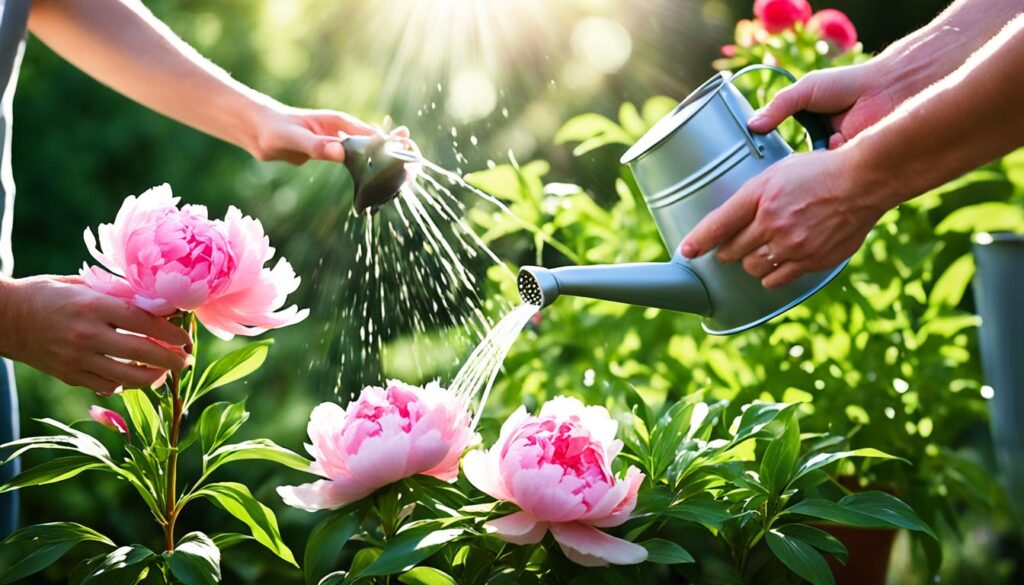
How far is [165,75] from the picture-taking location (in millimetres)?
1527

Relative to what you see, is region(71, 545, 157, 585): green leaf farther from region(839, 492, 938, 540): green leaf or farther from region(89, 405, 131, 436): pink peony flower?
region(839, 492, 938, 540): green leaf

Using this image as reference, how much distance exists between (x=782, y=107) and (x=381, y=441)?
24.3 inches

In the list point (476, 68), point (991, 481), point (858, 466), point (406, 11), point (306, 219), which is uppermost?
point (406, 11)

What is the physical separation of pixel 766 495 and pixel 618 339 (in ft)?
3.14

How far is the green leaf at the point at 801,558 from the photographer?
101 centimetres

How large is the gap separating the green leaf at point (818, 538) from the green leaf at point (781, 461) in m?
0.04

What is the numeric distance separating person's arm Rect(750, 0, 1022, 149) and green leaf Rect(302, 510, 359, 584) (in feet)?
2.17

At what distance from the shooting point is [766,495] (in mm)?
1094

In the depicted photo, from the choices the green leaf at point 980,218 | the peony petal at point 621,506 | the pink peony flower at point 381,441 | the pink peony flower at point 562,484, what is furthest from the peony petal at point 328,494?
the green leaf at point 980,218

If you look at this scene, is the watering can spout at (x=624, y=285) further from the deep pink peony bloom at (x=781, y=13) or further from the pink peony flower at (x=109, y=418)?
the deep pink peony bloom at (x=781, y=13)

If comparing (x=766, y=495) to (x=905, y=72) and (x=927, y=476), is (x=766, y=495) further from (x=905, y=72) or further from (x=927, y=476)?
(x=927, y=476)

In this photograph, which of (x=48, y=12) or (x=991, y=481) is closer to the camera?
(x=48, y=12)

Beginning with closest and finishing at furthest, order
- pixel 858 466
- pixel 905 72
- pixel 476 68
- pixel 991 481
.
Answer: pixel 905 72, pixel 858 466, pixel 991 481, pixel 476 68

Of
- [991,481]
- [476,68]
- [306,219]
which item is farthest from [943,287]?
→ [476,68]
